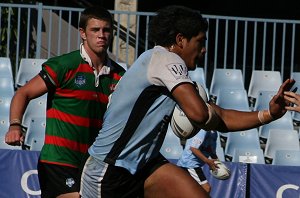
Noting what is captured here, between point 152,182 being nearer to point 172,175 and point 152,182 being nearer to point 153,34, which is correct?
point 172,175

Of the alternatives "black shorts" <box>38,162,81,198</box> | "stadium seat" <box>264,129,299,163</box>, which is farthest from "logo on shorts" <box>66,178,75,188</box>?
"stadium seat" <box>264,129,299,163</box>

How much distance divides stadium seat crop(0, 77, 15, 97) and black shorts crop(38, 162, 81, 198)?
5347mm

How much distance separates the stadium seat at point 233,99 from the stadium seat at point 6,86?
2614 millimetres

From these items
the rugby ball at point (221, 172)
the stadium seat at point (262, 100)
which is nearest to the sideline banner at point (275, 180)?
the rugby ball at point (221, 172)

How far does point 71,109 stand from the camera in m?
5.93

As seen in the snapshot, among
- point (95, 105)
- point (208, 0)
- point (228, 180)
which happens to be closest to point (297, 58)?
point (208, 0)

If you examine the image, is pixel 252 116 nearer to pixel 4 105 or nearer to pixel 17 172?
pixel 17 172

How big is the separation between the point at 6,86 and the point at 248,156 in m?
3.17

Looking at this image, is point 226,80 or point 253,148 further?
point 226,80

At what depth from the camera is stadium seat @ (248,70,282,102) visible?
12.2 m

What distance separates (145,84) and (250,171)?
4660 millimetres

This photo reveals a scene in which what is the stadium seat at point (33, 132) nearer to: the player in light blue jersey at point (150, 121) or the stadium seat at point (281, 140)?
the stadium seat at point (281, 140)

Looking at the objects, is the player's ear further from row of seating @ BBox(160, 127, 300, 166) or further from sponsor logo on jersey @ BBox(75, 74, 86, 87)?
row of seating @ BBox(160, 127, 300, 166)

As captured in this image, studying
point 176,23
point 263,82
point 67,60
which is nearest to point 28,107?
point 263,82
